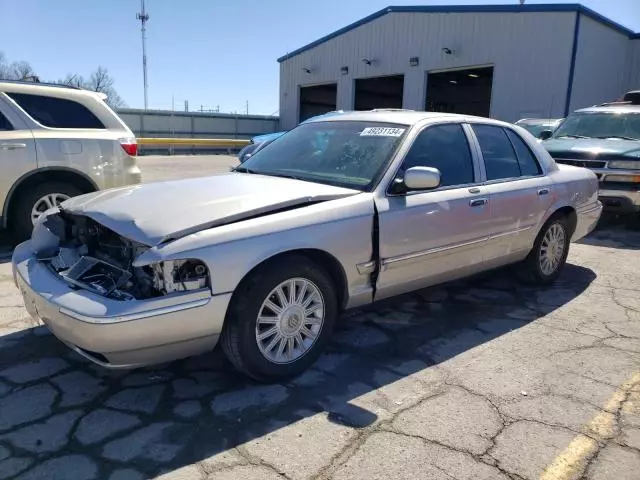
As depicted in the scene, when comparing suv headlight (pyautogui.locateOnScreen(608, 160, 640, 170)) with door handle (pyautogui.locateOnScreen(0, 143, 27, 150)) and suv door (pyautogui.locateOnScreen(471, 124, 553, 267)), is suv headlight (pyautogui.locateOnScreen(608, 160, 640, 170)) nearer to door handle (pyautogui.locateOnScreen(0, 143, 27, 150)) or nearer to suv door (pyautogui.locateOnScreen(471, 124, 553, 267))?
suv door (pyautogui.locateOnScreen(471, 124, 553, 267))

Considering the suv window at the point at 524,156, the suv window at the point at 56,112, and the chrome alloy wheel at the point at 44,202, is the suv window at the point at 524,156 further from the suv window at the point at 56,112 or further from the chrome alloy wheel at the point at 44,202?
the chrome alloy wheel at the point at 44,202

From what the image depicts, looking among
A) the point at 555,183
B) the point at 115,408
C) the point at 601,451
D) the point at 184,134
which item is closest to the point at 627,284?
the point at 555,183

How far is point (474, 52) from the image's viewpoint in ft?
61.4

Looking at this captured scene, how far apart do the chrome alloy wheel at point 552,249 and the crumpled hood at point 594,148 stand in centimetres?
331

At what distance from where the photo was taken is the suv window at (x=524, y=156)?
4.89 m

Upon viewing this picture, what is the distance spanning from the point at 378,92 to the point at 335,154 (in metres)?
23.8

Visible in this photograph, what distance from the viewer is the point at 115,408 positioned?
292 centimetres

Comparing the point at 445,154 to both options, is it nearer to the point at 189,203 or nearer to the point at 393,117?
the point at 393,117

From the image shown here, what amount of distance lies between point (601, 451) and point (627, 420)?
0.42 m

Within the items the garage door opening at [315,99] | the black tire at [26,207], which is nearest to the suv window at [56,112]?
the black tire at [26,207]

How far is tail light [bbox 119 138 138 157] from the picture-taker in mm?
6402

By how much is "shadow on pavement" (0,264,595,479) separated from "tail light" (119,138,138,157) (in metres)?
3.06

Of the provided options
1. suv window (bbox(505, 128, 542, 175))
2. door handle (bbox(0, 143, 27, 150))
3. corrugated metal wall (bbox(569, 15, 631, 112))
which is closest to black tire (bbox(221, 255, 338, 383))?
suv window (bbox(505, 128, 542, 175))

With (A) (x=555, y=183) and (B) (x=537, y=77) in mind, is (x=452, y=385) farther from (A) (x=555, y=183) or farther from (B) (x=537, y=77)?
(B) (x=537, y=77)
